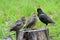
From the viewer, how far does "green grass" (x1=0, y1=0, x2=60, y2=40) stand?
10203mm

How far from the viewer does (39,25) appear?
32.7ft

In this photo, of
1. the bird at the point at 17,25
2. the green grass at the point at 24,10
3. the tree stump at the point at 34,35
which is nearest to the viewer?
the tree stump at the point at 34,35

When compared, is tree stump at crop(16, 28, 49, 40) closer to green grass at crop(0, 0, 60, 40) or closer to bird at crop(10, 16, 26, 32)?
bird at crop(10, 16, 26, 32)

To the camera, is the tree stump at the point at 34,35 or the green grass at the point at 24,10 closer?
the tree stump at the point at 34,35

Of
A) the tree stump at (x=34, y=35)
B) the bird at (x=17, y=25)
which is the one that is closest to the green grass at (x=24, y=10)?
the bird at (x=17, y=25)

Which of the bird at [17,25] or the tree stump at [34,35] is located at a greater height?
the bird at [17,25]

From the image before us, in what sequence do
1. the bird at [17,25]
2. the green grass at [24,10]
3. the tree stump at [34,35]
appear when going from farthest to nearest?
the green grass at [24,10] < the bird at [17,25] < the tree stump at [34,35]

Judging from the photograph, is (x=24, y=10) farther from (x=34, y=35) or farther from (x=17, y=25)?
(x=34, y=35)

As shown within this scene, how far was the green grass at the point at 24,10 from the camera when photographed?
10203mm

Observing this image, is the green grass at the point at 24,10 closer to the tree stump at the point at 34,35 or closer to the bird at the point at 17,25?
the bird at the point at 17,25

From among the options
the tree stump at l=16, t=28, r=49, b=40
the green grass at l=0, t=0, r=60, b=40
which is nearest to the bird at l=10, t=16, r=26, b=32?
the tree stump at l=16, t=28, r=49, b=40

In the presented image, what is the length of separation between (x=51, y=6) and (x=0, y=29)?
2524mm

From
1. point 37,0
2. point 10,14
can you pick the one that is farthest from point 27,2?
point 10,14

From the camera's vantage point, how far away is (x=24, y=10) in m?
11.1
